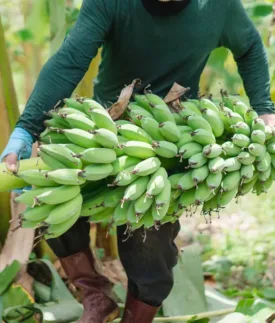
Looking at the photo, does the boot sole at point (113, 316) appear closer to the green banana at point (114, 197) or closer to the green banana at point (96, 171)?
the green banana at point (114, 197)

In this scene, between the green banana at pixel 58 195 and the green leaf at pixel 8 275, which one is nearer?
the green banana at pixel 58 195

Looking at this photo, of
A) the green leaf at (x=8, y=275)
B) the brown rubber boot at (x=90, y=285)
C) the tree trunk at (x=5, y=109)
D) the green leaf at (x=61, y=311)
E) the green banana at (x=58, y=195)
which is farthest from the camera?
the tree trunk at (x=5, y=109)

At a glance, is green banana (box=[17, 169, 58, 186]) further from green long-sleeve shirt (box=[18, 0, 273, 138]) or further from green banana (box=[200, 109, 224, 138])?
green banana (box=[200, 109, 224, 138])

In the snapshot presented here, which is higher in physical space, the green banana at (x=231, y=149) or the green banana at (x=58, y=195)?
the green banana at (x=58, y=195)

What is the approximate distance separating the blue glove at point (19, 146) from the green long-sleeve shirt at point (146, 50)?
28mm

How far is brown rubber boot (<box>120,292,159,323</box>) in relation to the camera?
1.96 m

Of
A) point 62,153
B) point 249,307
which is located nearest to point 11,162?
point 62,153

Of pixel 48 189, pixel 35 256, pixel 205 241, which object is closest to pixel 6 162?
pixel 48 189

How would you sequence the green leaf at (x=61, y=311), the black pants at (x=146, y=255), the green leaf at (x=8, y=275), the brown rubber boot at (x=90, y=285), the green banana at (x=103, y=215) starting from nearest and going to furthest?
the green banana at (x=103, y=215) < the black pants at (x=146, y=255) < the brown rubber boot at (x=90, y=285) < the green leaf at (x=61, y=311) < the green leaf at (x=8, y=275)

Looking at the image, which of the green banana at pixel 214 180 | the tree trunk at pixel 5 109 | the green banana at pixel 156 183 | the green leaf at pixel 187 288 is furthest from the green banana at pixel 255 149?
the tree trunk at pixel 5 109

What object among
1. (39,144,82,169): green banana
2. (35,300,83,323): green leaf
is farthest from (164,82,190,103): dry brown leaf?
(35,300,83,323): green leaf

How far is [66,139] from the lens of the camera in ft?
5.25

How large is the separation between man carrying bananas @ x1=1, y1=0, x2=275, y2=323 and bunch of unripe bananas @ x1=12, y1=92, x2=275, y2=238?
0.41 feet

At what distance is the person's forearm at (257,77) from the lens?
→ 194 cm
